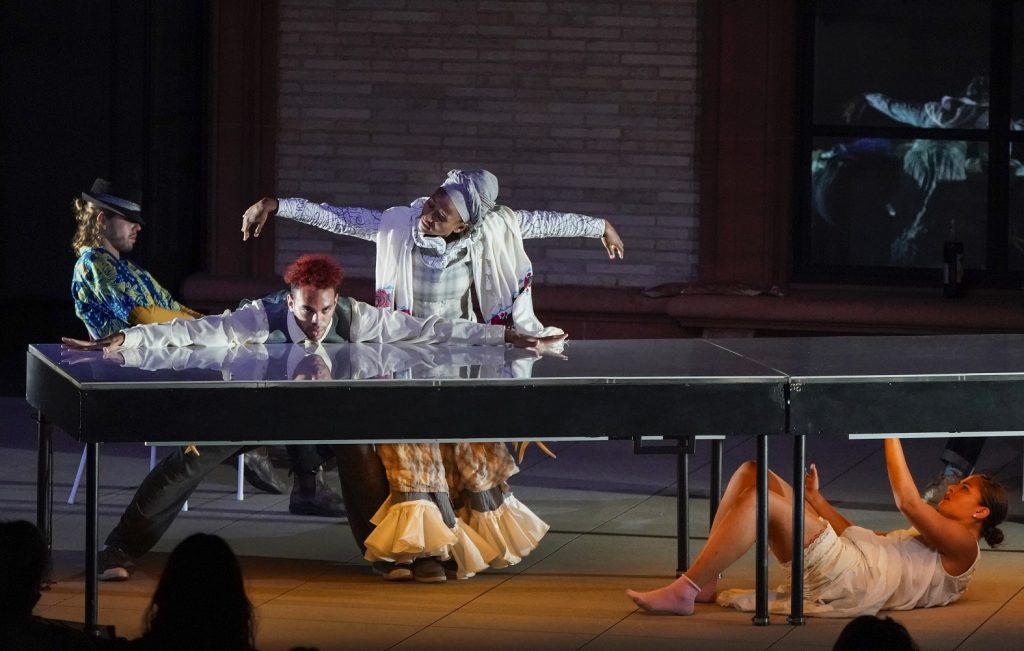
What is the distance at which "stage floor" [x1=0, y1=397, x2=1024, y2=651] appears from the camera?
229 inches

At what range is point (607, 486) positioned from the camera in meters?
8.48

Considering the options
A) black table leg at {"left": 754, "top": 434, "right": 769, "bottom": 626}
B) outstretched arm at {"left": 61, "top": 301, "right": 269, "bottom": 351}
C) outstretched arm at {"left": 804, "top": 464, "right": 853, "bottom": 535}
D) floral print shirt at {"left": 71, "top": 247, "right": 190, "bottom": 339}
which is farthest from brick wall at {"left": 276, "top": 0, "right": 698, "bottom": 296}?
black table leg at {"left": 754, "top": 434, "right": 769, "bottom": 626}

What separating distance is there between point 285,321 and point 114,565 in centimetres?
101

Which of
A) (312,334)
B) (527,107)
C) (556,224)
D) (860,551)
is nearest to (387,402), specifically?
(312,334)

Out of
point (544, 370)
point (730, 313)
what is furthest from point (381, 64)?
point (544, 370)

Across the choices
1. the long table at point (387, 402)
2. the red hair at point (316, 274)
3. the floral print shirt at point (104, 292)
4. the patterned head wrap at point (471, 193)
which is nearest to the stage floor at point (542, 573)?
the long table at point (387, 402)

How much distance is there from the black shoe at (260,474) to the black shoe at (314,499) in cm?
34

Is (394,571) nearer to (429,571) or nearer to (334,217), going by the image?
(429,571)

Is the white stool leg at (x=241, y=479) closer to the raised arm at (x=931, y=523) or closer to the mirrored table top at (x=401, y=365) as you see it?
the mirrored table top at (x=401, y=365)

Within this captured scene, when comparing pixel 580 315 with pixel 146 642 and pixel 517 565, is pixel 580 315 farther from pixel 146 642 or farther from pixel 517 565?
pixel 146 642

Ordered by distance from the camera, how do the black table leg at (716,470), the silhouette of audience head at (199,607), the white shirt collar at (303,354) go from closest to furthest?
the silhouette of audience head at (199,607)
the white shirt collar at (303,354)
the black table leg at (716,470)

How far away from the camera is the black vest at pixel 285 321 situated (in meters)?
6.52

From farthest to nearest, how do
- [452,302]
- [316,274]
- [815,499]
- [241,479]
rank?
[241,479]
[452,302]
[316,274]
[815,499]

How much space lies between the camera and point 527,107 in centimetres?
1083
